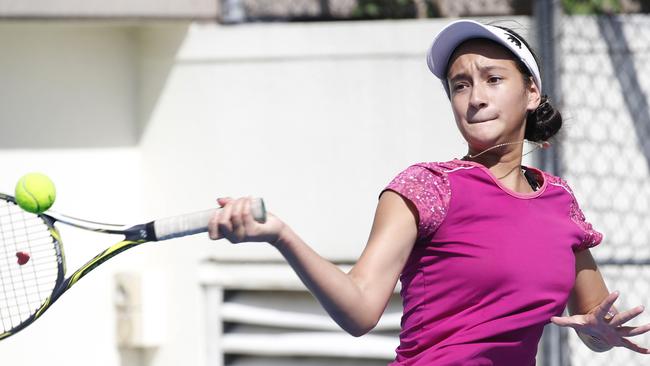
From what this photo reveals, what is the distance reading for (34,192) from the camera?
2865 millimetres

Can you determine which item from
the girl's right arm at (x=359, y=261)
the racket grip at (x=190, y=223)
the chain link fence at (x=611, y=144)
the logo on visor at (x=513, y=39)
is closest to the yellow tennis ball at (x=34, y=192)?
the racket grip at (x=190, y=223)

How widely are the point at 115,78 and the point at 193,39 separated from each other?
411mm

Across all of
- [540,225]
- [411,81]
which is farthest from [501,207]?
[411,81]

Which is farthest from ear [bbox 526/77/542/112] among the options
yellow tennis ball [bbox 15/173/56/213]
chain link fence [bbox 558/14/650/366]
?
chain link fence [bbox 558/14/650/366]

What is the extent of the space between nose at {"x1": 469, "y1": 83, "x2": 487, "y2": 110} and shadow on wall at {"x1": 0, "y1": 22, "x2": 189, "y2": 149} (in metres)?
2.81

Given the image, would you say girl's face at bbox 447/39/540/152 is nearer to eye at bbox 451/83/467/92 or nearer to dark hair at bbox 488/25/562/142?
eye at bbox 451/83/467/92

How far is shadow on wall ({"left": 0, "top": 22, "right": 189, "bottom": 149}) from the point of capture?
5.15m

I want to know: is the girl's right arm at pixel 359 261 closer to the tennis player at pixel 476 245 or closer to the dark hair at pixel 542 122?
the tennis player at pixel 476 245

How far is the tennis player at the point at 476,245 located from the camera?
2.48 metres

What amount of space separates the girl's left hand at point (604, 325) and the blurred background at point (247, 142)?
2.10m

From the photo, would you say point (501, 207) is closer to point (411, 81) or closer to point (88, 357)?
point (411, 81)

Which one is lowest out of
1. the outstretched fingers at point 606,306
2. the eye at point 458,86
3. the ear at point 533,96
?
the outstretched fingers at point 606,306

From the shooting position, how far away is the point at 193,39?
532 centimetres

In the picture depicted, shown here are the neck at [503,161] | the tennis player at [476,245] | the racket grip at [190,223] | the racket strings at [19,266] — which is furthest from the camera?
the racket strings at [19,266]
